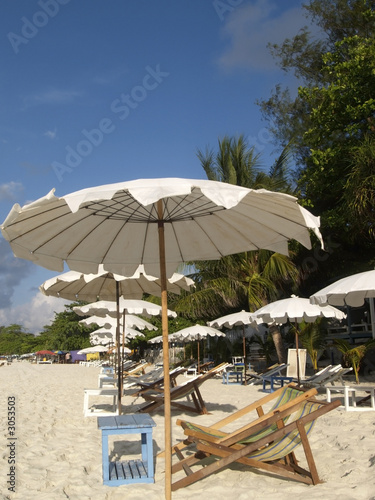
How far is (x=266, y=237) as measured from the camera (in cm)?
439

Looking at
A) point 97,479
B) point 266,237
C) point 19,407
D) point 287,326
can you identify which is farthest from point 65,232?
point 287,326

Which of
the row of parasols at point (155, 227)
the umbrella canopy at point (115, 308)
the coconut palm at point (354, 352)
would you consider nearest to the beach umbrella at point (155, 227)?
the row of parasols at point (155, 227)

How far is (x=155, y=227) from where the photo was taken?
4.70 meters

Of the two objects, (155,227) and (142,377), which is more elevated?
(155,227)

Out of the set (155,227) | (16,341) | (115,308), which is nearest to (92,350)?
(115,308)

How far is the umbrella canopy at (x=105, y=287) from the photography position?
8.39m

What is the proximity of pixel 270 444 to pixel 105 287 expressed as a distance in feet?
17.1

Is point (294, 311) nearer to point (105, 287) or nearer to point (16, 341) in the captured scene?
point (105, 287)

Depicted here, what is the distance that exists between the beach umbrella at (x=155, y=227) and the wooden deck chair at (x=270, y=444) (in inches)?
36.2

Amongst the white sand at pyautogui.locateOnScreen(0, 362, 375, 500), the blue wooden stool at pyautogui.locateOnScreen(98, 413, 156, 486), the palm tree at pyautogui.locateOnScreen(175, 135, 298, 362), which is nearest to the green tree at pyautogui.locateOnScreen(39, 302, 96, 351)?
the palm tree at pyautogui.locateOnScreen(175, 135, 298, 362)

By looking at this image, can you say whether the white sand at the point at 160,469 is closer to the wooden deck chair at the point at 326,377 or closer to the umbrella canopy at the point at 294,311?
the wooden deck chair at the point at 326,377

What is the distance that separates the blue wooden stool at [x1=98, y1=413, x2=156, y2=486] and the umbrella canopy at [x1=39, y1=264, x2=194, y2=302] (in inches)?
137

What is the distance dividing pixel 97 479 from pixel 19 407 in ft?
21.4

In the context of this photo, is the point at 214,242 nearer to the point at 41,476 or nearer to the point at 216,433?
the point at 216,433
